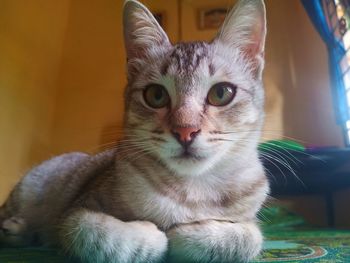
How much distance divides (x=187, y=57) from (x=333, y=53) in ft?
5.22

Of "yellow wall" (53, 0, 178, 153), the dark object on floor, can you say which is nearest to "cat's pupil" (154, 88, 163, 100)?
the dark object on floor

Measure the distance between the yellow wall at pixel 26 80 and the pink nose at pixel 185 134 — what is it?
4.84 ft

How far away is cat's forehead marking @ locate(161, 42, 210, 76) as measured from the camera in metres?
0.83

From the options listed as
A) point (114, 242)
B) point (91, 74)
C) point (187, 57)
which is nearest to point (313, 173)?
point (187, 57)

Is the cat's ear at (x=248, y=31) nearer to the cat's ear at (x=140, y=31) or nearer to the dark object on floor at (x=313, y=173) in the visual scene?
the cat's ear at (x=140, y=31)

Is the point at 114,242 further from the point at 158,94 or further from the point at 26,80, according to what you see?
the point at 26,80

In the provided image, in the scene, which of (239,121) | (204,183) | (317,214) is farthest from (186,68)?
(317,214)

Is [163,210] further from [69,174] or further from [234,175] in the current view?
[69,174]

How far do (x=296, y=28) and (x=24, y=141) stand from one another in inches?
77.3

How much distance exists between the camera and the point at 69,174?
1253mm

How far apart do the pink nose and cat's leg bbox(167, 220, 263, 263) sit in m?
0.17

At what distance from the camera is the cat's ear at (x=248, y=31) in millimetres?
927

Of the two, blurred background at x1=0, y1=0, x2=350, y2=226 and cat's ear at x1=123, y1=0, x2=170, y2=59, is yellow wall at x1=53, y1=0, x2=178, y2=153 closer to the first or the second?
blurred background at x1=0, y1=0, x2=350, y2=226

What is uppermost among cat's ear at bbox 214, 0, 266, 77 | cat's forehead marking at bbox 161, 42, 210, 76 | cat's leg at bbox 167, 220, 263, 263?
cat's ear at bbox 214, 0, 266, 77
